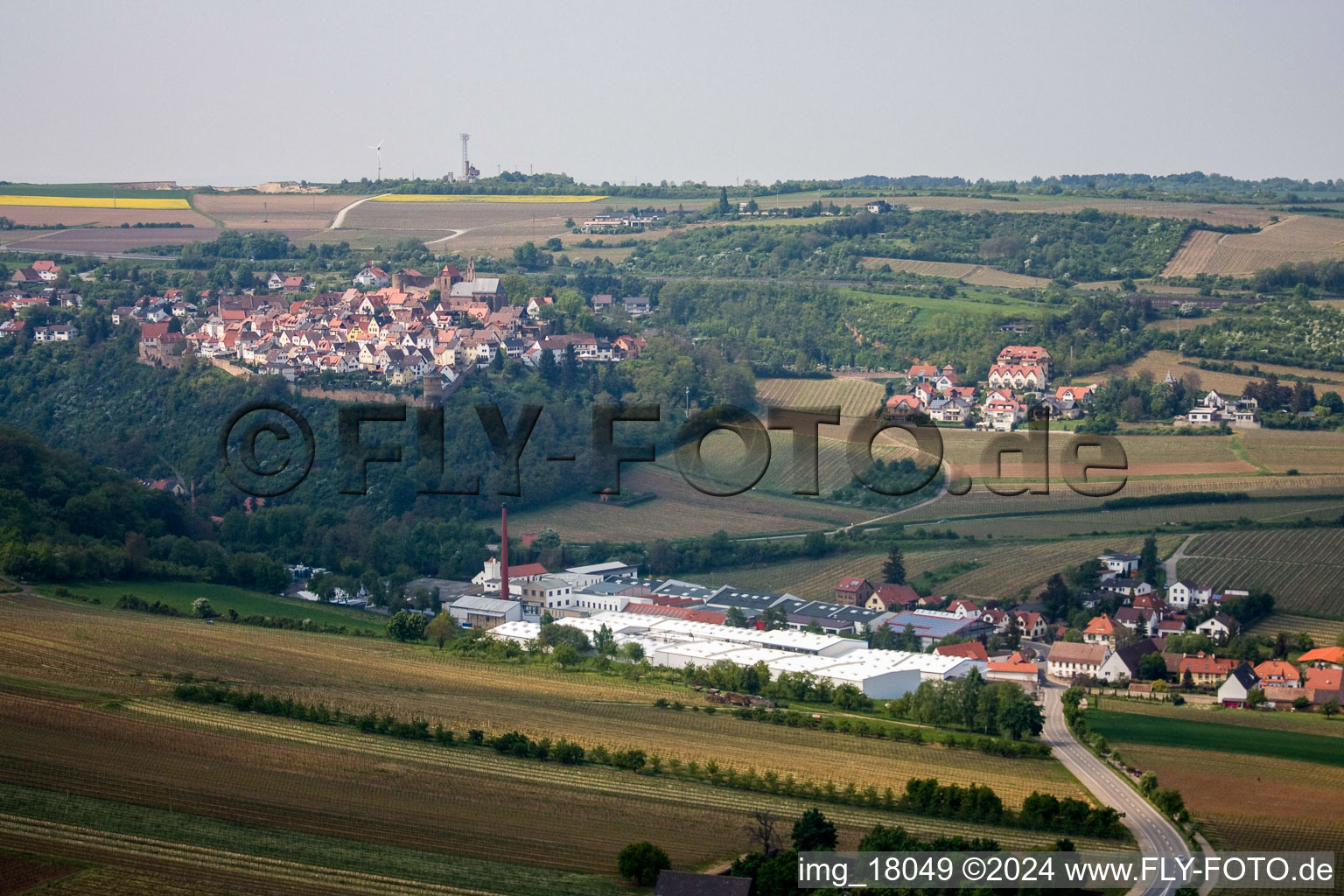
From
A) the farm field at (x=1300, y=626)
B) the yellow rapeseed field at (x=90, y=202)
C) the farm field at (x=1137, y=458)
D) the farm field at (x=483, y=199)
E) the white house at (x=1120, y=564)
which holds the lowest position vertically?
the farm field at (x=1300, y=626)

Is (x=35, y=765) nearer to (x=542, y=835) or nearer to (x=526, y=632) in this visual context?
(x=542, y=835)

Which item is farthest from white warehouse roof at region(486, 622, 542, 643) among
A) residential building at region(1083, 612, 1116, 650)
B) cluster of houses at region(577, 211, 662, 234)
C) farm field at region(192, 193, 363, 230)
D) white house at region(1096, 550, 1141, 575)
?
cluster of houses at region(577, 211, 662, 234)

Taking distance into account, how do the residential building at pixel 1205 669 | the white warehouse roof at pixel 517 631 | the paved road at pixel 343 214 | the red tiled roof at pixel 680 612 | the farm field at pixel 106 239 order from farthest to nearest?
the paved road at pixel 343 214, the farm field at pixel 106 239, the red tiled roof at pixel 680 612, the white warehouse roof at pixel 517 631, the residential building at pixel 1205 669

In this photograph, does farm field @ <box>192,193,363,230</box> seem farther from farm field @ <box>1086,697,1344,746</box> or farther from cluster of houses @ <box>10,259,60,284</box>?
farm field @ <box>1086,697,1344,746</box>

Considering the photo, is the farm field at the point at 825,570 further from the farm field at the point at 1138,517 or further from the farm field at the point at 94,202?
the farm field at the point at 94,202

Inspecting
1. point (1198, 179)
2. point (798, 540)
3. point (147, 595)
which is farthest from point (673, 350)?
point (1198, 179)

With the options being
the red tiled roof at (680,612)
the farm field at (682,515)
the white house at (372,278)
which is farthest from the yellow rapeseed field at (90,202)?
the red tiled roof at (680,612)
